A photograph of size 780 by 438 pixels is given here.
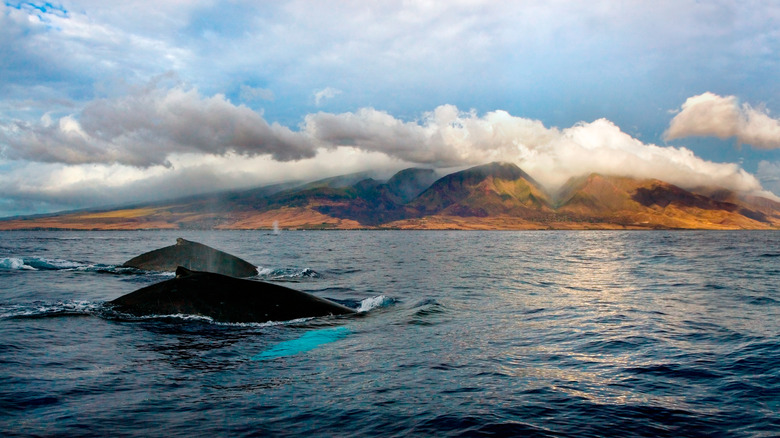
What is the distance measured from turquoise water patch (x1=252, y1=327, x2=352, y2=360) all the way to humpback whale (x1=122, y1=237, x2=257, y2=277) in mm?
15447

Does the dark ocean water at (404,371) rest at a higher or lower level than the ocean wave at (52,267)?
higher

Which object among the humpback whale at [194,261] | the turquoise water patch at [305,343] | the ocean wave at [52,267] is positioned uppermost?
the humpback whale at [194,261]

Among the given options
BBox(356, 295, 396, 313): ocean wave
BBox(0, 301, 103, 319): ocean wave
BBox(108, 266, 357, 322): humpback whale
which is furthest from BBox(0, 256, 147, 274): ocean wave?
BBox(356, 295, 396, 313): ocean wave

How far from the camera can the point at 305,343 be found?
40.6ft

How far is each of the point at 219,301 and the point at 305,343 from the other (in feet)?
13.0

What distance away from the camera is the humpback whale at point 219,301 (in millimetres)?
14648

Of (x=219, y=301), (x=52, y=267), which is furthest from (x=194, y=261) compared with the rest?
(x=52, y=267)

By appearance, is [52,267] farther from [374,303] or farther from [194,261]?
[374,303]

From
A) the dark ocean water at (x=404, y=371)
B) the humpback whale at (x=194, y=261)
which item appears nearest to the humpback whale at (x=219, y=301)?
the dark ocean water at (x=404, y=371)

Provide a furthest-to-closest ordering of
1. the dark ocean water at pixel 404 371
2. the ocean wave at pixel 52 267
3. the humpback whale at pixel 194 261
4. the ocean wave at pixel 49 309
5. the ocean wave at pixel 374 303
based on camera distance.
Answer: the ocean wave at pixel 52 267
the humpback whale at pixel 194 261
the ocean wave at pixel 374 303
the ocean wave at pixel 49 309
the dark ocean water at pixel 404 371

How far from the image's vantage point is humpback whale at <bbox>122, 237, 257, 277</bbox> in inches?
1088

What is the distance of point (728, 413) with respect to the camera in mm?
7551

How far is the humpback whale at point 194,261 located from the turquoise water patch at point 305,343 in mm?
15447

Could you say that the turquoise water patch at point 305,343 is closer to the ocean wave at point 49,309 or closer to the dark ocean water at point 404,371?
the dark ocean water at point 404,371
